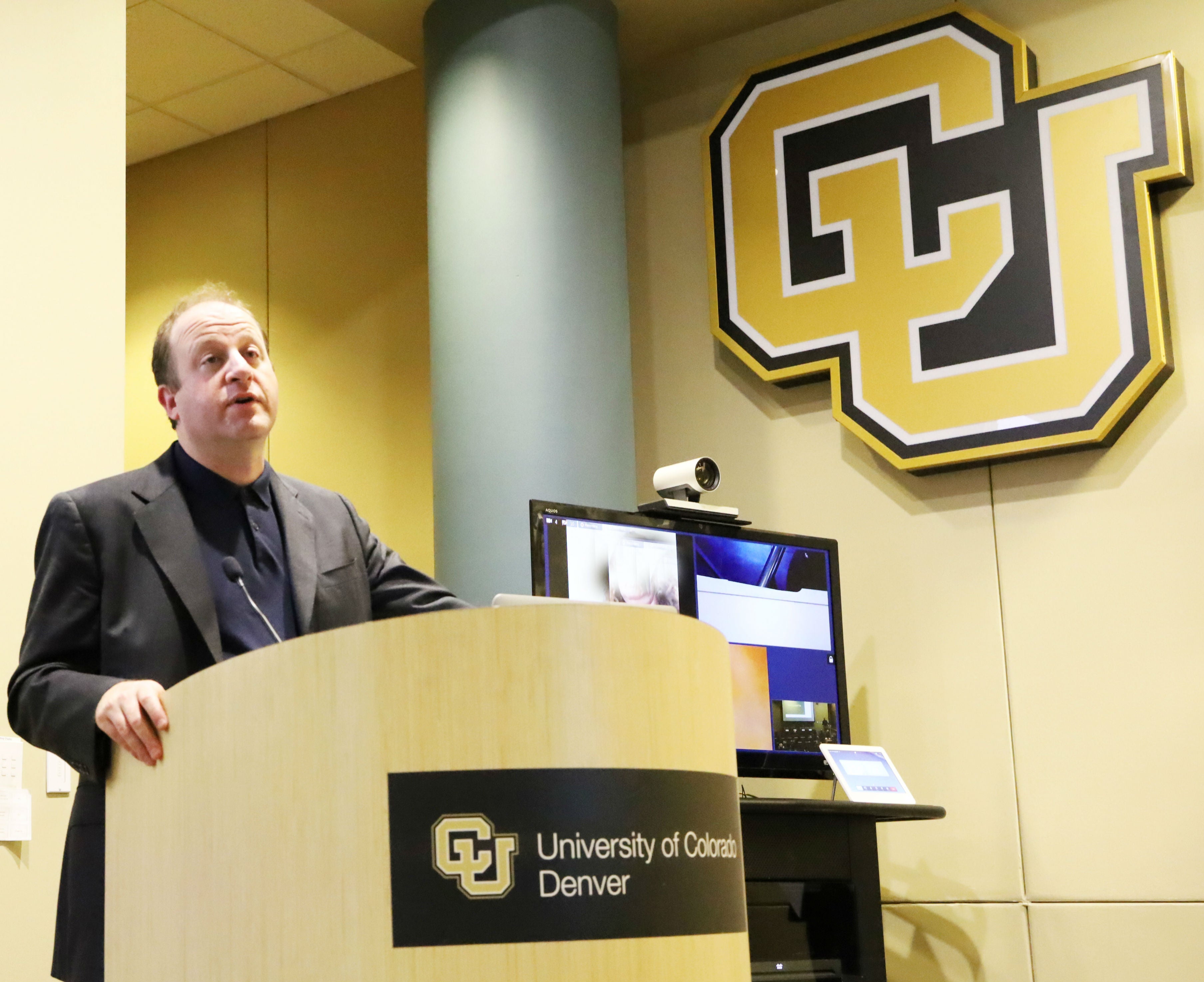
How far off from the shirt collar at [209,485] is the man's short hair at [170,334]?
89mm

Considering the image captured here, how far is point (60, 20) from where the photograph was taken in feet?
9.47

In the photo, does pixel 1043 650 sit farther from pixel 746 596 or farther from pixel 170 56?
pixel 170 56

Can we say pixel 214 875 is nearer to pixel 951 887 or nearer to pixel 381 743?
pixel 381 743

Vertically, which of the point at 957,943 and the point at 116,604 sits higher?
the point at 116,604

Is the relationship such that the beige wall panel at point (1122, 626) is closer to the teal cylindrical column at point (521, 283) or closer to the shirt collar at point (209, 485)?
the teal cylindrical column at point (521, 283)

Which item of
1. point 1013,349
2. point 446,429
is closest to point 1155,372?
point 1013,349

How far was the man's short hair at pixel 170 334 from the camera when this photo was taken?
198 centimetres

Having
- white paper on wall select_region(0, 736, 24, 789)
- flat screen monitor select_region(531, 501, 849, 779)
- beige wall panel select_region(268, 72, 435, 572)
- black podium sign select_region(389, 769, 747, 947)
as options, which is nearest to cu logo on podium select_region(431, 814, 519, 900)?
black podium sign select_region(389, 769, 747, 947)

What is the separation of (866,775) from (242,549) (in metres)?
1.68

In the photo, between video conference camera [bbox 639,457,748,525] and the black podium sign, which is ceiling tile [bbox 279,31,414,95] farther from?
the black podium sign

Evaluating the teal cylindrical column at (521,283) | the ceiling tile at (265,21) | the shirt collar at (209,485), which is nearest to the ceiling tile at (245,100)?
the ceiling tile at (265,21)

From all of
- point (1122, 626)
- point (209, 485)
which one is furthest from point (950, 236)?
point (209, 485)

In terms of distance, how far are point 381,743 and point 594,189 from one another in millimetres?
2829

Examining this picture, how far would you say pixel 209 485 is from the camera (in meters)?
1.90
